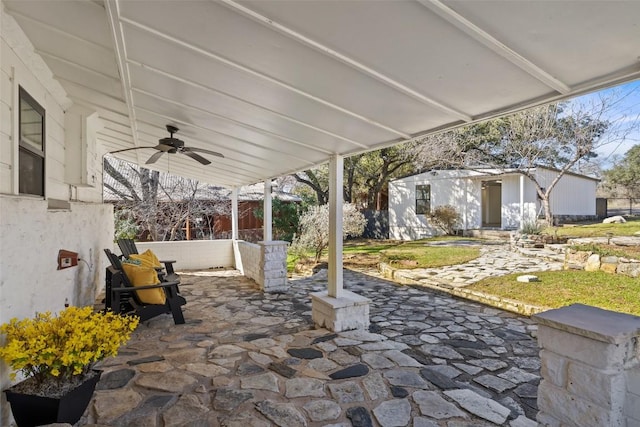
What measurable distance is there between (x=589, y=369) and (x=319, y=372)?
81.4 inches

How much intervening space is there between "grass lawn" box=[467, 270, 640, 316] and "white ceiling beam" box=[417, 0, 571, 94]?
4197mm

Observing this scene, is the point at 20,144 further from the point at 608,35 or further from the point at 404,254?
the point at 404,254

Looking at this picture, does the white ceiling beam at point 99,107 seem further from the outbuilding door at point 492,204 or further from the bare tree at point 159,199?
the outbuilding door at point 492,204

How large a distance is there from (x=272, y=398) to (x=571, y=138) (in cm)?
1455

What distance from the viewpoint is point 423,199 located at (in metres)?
16.5

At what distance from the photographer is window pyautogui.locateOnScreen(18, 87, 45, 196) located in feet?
9.32

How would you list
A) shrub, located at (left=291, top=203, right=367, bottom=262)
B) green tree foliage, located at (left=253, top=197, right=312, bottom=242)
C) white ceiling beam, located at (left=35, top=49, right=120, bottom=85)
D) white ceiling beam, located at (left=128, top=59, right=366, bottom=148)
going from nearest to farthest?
1. white ceiling beam, located at (left=128, top=59, right=366, bottom=148)
2. white ceiling beam, located at (left=35, top=49, right=120, bottom=85)
3. shrub, located at (left=291, top=203, right=367, bottom=262)
4. green tree foliage, located at (left=253, top=197, right=312, bottom=242)

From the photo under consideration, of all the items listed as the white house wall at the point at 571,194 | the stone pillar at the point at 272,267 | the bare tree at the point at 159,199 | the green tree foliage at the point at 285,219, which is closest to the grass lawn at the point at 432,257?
the stone pillar at the point at 272,267

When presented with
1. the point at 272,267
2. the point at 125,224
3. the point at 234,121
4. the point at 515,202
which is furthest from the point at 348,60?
the point at 515,202

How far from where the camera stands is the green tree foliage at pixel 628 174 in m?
24.2

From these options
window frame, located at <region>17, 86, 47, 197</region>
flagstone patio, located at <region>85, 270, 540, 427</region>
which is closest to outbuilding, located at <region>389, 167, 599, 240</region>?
flagstone patio, located at <region>85, 270, 540, 427</region>

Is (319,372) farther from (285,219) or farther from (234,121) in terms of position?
(285,219)

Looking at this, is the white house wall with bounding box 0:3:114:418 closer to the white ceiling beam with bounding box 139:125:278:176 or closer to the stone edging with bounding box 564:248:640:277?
the white ceiling beam with bounding box 139:125:278:176

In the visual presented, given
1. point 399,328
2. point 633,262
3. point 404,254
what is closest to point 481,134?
point 404,254
